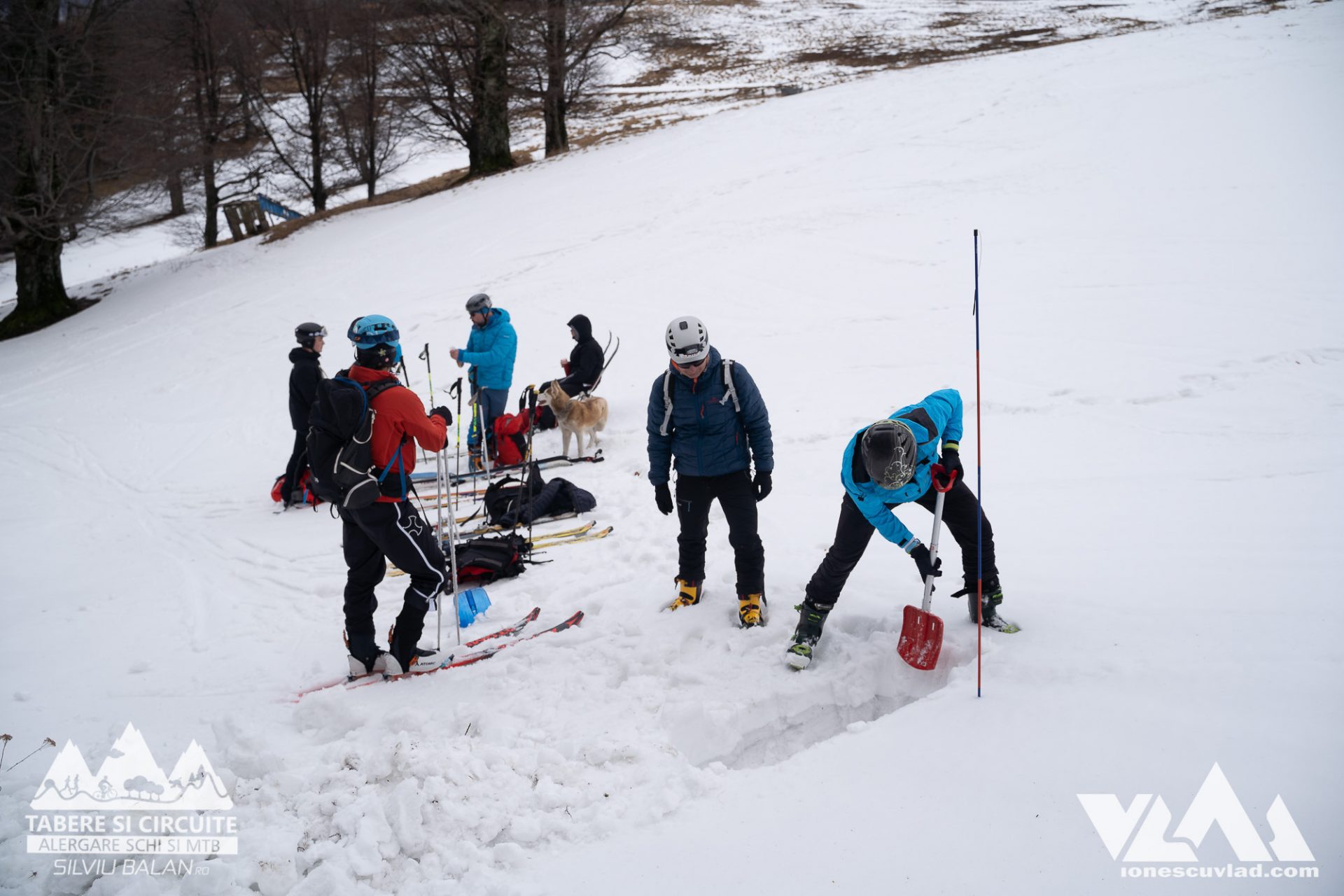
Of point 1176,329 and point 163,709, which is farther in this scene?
point 1176,329

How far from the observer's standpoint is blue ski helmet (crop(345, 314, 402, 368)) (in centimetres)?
475

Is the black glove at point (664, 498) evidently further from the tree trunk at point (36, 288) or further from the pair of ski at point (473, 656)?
the tree trunk at point (36, 288)

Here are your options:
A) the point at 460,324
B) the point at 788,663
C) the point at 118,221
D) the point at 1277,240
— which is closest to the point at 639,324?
the point at 460,324

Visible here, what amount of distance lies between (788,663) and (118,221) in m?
24.6

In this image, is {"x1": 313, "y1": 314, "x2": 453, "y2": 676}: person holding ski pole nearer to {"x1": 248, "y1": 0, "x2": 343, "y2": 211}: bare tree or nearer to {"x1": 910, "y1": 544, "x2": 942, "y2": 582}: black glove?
{"x1": 910, "y1": 544, "x2": 942, "y2": 582}: black glove

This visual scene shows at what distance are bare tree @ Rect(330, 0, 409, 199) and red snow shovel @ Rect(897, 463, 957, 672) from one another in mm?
27453

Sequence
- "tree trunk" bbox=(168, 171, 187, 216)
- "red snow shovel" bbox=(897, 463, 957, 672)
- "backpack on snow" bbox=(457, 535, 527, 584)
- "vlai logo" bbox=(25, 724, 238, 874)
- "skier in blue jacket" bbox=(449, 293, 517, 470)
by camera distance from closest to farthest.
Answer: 1. "vlai logo" bbox=(25, 724, 238, 874)
2. "red snow shovel" bbox=(897, 463, 957, 672)
3. "backpack on snow" bbox=(457, 535, 527, 584)
4. "skier in blue jacket" bbox=(449, 293, 517, 470)
5. "tree trunk" bbox=(168, 171, 187, 216)

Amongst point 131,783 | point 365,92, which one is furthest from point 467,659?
point 365,92

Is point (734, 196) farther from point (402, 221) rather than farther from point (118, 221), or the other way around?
point (118, 221)

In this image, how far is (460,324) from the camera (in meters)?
14.6

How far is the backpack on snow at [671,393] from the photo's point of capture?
5.13 meters

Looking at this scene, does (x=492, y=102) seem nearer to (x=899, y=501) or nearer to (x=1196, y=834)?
(x=899, y=501)

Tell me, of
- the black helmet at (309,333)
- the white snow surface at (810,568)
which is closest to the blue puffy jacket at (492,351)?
the white snow surface at (810,568)

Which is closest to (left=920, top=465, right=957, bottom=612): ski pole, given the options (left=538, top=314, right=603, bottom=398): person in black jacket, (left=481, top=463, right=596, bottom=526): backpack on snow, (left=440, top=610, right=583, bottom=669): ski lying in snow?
(left=440, top=610, right=583, bottom=669): ski lying in snow
